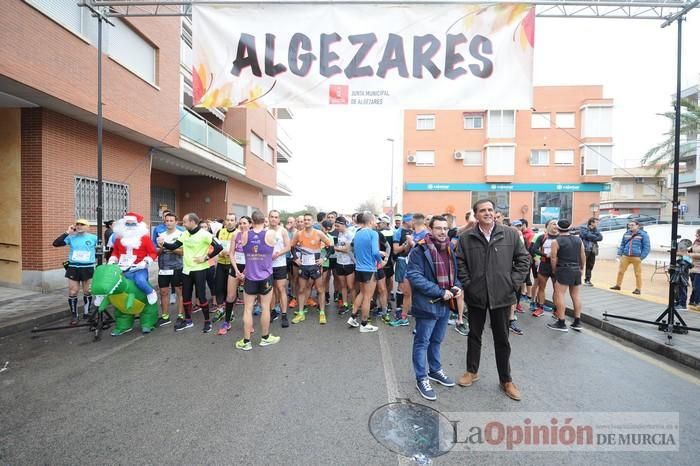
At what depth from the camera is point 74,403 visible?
3.21 metres

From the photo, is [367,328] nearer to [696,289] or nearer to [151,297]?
[151,297]

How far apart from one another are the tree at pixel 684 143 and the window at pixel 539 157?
6480mm

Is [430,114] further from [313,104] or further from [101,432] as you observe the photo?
[101,432]

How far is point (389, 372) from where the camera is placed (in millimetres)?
3934

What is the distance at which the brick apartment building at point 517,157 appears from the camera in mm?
27453

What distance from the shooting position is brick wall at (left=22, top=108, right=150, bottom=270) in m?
7.96

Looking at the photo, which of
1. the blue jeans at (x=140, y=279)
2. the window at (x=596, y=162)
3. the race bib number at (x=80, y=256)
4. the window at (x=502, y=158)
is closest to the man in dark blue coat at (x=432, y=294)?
the blue jeans at (x=140, y=279)

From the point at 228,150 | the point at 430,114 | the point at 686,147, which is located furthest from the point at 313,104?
the point at 686,147

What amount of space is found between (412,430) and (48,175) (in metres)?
9.93

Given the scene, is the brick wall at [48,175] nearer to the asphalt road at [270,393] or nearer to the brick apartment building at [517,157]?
the asphalt road at [270,393]

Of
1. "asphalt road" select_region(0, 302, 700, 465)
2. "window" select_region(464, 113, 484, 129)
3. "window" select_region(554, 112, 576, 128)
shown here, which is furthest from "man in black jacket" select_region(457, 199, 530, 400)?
"window" select_region(554, 112, 576, 128)

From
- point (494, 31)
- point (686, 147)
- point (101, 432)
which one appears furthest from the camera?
point (686, 147)

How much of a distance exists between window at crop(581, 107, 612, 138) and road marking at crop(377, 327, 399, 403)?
3107 centimetres

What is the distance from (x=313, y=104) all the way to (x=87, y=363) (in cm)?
→ 455
